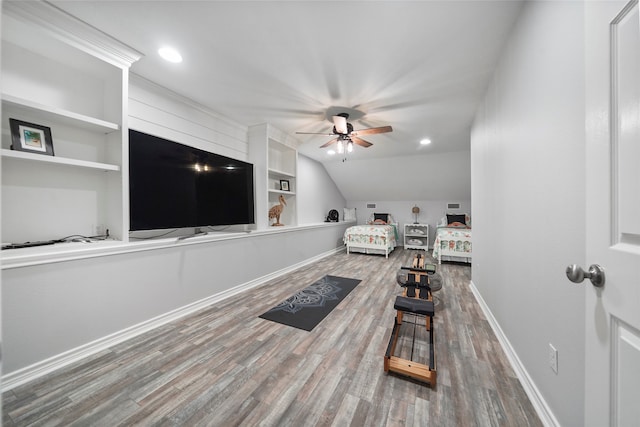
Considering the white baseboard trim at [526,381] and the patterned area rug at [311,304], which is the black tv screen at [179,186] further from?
the white baseboard trim at [526,381]

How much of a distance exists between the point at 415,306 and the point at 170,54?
116 inches

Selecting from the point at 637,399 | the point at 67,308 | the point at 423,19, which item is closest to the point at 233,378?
the point at 67,308

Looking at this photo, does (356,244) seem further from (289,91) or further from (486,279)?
(289,91)

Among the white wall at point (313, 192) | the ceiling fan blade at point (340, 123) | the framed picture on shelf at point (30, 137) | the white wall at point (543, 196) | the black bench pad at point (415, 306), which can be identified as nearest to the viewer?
the white wall at point (543, 196)

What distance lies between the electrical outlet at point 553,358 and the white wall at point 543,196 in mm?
30

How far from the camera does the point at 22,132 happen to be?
5.83ft

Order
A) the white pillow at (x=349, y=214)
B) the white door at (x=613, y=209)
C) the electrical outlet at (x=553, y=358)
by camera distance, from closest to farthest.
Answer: the white door at (x=613, y=209), the electrical outlet at (x=553, y=358), the white pillow at (x=349, y=214)

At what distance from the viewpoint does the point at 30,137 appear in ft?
5.94

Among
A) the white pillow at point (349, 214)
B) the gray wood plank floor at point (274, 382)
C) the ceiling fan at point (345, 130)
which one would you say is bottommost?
the gray wood plank floor at point (274, 382)

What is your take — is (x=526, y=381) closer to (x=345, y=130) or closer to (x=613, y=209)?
(x=613, y=209)

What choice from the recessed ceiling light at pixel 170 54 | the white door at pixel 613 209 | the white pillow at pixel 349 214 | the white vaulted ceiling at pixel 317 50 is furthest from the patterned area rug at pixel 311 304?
the white pillow at pixel 349 214

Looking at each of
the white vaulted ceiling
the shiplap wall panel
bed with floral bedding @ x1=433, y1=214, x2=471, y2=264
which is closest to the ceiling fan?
the white vaulted ceiling

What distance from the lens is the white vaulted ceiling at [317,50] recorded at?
1.69 meters

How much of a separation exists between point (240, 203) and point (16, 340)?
7.15 feet
